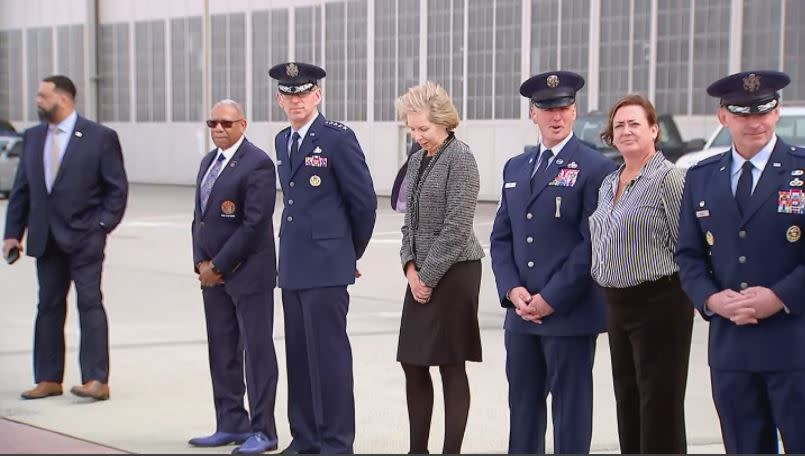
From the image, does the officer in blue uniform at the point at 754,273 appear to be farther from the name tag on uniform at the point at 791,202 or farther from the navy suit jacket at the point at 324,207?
the navy suit jacket at the point at 324,207

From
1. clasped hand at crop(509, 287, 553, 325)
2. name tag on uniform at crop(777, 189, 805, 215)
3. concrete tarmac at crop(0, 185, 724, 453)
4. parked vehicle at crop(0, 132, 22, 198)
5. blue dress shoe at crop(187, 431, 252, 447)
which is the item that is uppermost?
name tag on uniform at crop(777, 189, 805, 215)

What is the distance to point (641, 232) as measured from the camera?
5375 millimetres

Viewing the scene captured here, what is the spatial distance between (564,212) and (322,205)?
1.38 metres

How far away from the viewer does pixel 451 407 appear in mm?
6141

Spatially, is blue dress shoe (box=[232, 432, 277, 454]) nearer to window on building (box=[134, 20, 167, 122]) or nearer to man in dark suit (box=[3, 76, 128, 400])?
man in dark suit (box=[3, 76, 128, 400])

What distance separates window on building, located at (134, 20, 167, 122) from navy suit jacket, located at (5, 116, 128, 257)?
30526mm

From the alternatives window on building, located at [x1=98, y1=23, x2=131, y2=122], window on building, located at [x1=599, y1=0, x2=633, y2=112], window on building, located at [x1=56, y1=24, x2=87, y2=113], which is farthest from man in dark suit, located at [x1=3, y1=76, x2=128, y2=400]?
window on building, located at [x1=56, y1=24, x2=87, y2=113]

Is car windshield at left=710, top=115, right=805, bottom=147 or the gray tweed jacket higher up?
the gray tweed jacket

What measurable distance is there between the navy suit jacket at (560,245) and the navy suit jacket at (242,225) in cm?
155

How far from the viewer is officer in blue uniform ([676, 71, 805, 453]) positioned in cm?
462

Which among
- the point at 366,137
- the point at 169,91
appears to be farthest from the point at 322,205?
the point at 169,91

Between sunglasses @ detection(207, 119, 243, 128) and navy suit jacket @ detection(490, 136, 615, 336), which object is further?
sunglasses @ detection(207, 119, 243, 128)

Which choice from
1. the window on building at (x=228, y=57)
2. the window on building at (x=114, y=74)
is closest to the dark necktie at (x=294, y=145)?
the window on building at (x=228, y=57)

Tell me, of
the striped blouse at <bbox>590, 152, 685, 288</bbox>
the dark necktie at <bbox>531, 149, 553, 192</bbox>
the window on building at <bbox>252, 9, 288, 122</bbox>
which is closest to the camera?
the striped blouse at <bbox>590, 152, 685, 288</bbox>
